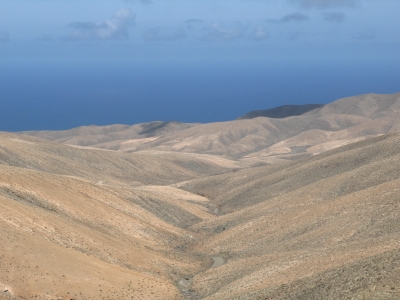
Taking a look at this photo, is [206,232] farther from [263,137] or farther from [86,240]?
[263,137]

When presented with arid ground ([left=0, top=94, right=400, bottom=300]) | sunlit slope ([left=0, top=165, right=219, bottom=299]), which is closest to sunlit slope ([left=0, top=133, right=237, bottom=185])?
arid ground ([left=0, top=94, right=400, bottom=300])

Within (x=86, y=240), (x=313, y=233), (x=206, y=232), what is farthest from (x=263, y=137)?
(x=86, y=240)

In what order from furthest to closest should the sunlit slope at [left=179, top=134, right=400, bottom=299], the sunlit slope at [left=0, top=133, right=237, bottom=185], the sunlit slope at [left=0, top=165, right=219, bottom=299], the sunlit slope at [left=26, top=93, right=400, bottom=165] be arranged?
the sunlit slope at [left=26, top=93, right=400, bottom=165], the sunlit slope at [left=0, top=133, right=237, bottom=185], the sunlit slope at [left=0, top=165, right=219, bottom=299], the sunlit slope at [left=179, top=134, right=400, bottom=299]

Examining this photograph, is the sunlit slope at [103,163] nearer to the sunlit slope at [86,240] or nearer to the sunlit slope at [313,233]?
the sunlit slope at [86,240]

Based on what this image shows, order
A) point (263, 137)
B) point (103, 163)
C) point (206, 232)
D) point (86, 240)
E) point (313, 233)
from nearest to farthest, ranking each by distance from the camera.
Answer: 1. point (86, 240)
2. point (313, 233)
3. point (206, 232)
4. point (103, 163)
5. point (263, 137)

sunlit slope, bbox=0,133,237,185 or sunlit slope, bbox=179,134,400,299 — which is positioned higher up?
sunlit slope, bbox=0,133,237,185

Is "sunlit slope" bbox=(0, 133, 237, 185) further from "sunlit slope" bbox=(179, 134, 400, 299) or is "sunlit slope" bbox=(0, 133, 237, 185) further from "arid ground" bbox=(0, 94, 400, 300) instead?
"sunlit slope" bbox=(179, 134, 400, 299)

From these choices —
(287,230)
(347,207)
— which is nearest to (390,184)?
(347,207)
